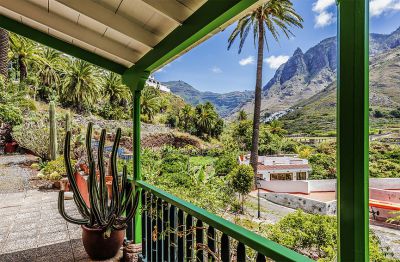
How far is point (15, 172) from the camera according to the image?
7.63 meters

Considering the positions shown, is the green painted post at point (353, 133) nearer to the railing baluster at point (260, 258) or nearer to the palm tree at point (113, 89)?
the railing baluster at point (260, 258)

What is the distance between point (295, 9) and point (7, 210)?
9221 mm

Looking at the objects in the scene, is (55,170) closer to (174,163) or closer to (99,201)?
(174,163)

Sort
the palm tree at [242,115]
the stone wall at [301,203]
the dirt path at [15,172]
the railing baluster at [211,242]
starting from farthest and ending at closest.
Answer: the palm tree at [242,115]
the dirt path at [15,172]
the stone wall at [301,203]
the railing baluster at [211,242]

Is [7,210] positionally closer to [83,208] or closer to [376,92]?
[83,208]

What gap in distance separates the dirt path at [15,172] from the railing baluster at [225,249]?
249 inches

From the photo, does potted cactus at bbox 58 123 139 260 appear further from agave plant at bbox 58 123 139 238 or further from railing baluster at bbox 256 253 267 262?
railing baluster at bbox 256 253 267 262

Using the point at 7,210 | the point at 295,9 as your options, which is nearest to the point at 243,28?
the point at 295,9

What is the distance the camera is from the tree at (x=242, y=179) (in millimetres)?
7961

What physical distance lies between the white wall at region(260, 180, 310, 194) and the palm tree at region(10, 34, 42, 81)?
10.8 m

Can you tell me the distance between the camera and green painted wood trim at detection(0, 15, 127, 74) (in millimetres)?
2266

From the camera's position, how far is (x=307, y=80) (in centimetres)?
532

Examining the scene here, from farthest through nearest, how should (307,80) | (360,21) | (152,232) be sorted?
1. (307,80)
2. (152,232)
3. (360,21)

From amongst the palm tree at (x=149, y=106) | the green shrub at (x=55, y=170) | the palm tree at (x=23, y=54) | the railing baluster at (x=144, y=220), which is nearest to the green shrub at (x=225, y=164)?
the green shrub at (x=55, y=170)
